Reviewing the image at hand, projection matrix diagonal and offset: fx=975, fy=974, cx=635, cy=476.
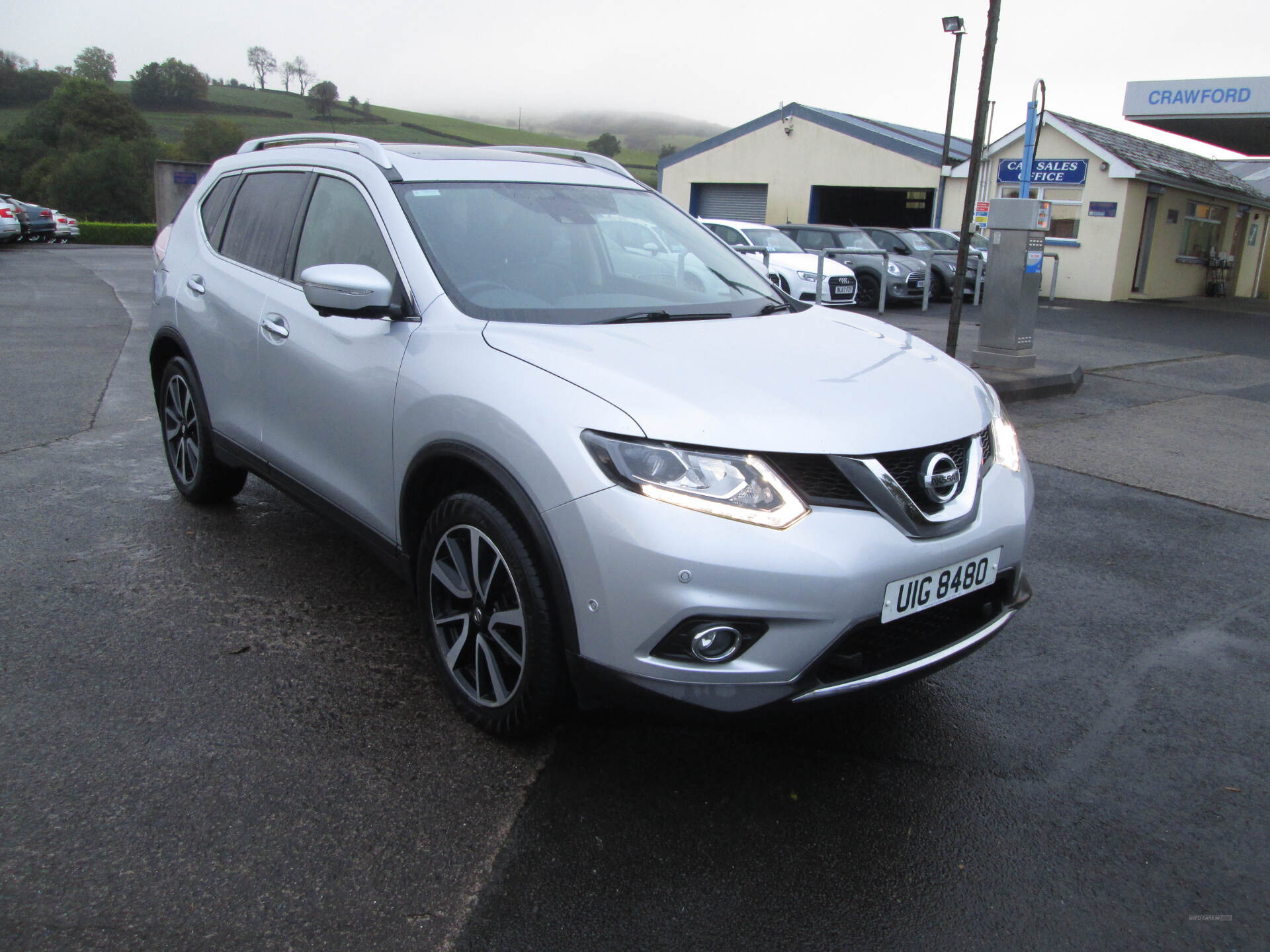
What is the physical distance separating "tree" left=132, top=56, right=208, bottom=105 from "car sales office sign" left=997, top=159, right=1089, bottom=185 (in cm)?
10663

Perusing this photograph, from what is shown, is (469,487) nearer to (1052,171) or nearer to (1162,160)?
(1052,171)

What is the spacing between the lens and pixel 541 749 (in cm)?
290

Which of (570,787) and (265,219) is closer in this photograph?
(570,787)

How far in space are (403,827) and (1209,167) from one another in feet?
112

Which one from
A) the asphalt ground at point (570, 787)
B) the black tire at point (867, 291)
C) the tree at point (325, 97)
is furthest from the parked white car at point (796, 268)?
the tree at point (325, 97)

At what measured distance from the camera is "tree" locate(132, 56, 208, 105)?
10681 cm

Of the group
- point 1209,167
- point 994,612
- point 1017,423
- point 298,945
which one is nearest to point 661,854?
point 298,945

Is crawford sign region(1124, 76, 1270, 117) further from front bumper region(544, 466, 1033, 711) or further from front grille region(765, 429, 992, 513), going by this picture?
front bumper region(544, 466, 1033, 711)

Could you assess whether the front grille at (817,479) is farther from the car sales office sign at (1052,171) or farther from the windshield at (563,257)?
the car sales office sign at (1052,171)

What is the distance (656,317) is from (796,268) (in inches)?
542

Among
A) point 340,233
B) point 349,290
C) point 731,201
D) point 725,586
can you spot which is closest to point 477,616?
point 725,586

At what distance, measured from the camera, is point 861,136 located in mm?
29375

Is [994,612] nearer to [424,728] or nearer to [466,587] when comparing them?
[466,587]

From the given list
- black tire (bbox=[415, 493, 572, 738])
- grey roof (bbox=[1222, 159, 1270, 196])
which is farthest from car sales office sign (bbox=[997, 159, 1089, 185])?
black tire (bbox=[415, 493, 572, 738])
